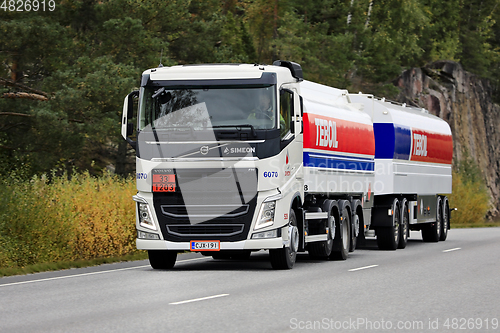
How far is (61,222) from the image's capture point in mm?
18453

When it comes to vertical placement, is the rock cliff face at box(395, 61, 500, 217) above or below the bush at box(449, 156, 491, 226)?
above

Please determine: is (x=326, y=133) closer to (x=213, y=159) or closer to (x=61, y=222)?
(x=213, y=159)

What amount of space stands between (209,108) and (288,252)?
3168mm

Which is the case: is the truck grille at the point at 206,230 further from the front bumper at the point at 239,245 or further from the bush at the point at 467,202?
the bush at the point at 467,202

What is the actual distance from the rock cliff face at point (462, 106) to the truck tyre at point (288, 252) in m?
39.0

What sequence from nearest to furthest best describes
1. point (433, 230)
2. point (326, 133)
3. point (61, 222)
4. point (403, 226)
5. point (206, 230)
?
point (206, 230) < point (61, 222) < point (326, 133) < point (403, 226) < point (433, 230)

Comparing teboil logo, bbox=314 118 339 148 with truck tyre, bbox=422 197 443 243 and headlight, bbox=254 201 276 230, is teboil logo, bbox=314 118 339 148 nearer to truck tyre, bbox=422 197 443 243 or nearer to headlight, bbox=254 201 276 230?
headlight, bbox=254 201 276 230

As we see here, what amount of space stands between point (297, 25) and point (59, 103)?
20.3 metres

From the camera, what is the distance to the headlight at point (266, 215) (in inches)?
628

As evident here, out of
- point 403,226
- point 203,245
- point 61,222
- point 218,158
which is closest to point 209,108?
point 218,158

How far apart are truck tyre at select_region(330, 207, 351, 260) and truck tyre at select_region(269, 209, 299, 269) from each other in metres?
2.95

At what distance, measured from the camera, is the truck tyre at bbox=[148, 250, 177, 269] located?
56.5ft

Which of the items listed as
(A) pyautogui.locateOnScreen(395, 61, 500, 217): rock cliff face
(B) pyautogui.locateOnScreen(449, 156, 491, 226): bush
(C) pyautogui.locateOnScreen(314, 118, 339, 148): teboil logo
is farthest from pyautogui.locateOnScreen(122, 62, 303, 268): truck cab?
(A) pyautogui.locateOnScreen(395, 61, 500, 217): rock cliff face

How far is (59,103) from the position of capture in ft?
105
